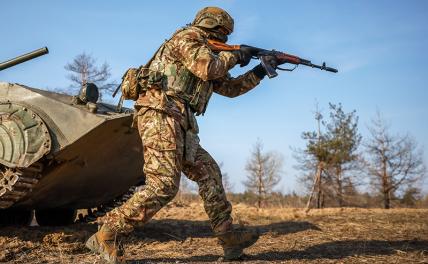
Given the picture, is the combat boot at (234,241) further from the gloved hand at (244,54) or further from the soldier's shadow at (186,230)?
the soldier's shadow at (186,230)

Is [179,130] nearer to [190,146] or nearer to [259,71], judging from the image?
[190,146]

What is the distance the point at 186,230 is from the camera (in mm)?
7156

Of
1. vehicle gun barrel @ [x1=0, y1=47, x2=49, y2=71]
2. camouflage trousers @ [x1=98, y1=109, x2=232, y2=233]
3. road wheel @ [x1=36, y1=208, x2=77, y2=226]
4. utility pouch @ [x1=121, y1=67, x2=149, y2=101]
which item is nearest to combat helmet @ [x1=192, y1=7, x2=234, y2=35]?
utility pouch @ [x1=121, y1=67, x2=149, y2=101]

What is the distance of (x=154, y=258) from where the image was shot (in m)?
4.53

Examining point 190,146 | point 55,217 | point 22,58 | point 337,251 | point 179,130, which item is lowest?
point 337,251

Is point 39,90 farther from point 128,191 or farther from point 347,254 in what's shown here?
point 347,254

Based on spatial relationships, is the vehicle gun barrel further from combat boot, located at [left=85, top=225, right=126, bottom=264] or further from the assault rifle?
combat boot, located at [left=85, top=225, right=126, bottom=264]

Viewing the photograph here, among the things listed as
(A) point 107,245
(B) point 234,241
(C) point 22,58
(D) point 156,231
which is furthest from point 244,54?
(C) point 22,58

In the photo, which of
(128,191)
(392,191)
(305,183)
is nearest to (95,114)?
(128,191)

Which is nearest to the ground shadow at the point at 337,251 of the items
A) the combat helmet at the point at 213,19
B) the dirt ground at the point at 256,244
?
→ the dirt ground at the point at 256,244

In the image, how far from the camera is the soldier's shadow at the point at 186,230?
21.1ft

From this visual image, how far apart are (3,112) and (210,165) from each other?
2355 mm

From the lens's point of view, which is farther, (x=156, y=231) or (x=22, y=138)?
(x=156, y=231)

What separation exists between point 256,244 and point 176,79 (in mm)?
2390
